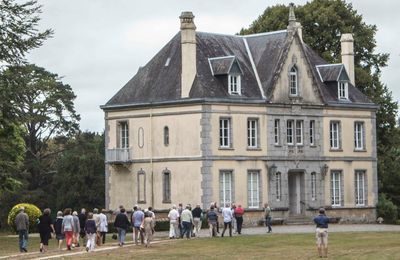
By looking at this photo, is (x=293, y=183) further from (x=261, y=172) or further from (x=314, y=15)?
(x=314, y=15)

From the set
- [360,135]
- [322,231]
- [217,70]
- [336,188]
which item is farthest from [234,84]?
[322,231]

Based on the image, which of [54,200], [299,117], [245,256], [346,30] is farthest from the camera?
[54,200]

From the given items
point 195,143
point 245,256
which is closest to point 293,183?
point 195,143

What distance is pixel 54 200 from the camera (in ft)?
316

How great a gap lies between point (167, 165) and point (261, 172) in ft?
18.8

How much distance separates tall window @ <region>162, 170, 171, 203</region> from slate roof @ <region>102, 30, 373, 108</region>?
14.4 feet

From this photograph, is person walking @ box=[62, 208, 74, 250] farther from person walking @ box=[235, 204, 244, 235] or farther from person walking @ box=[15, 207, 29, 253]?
person walking @ box=[235, 204, 244, 235]

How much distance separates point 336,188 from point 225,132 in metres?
9.60

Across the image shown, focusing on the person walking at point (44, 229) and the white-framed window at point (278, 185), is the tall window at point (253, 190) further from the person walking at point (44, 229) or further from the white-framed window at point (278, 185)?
the person walking at point (44, 229)

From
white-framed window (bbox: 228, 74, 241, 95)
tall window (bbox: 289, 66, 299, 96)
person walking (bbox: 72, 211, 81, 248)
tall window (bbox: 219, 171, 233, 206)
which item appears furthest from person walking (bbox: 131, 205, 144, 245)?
tall window (bbox: 289, 66, 299, 96)

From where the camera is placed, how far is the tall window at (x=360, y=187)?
3228 inches

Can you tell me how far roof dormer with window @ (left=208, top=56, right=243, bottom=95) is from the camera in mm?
75625

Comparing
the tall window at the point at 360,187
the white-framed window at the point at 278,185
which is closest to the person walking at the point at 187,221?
the white-framed window at the point at 278,185

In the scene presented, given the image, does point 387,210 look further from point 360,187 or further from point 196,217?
point 196,217
